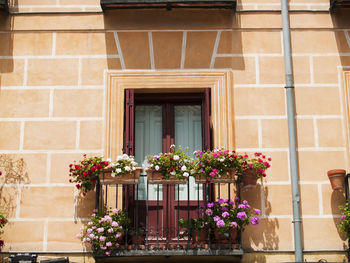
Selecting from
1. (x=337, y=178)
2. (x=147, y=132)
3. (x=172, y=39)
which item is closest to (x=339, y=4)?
(x=172, y=39)

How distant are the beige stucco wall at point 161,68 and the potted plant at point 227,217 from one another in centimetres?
35

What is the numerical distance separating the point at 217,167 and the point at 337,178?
1.66 m

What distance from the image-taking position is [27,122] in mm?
8906

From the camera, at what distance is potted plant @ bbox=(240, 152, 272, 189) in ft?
27.4

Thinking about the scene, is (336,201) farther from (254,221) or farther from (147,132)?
(147,132)

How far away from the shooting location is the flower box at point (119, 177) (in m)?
8.14

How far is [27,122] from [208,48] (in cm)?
284

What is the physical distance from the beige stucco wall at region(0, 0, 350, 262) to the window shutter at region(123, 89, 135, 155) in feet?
1.17

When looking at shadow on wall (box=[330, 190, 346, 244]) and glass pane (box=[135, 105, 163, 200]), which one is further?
glass pane (box=[135, 105, 163, 200])

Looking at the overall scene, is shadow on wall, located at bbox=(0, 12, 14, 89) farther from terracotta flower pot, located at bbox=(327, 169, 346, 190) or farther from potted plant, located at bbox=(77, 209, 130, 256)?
terracotta flower pot, located at bbox=(327, 169, 346, 190)

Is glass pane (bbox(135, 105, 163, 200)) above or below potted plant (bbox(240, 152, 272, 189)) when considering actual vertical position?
above

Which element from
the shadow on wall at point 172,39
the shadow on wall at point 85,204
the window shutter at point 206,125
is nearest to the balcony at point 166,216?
the shadow on wall at point 85,204

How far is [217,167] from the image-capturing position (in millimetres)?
8141

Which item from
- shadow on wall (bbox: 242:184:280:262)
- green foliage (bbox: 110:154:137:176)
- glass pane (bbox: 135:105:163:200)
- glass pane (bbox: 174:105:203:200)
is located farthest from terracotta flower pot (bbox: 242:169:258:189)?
green foliage (bbox: 110:154:137:176)
